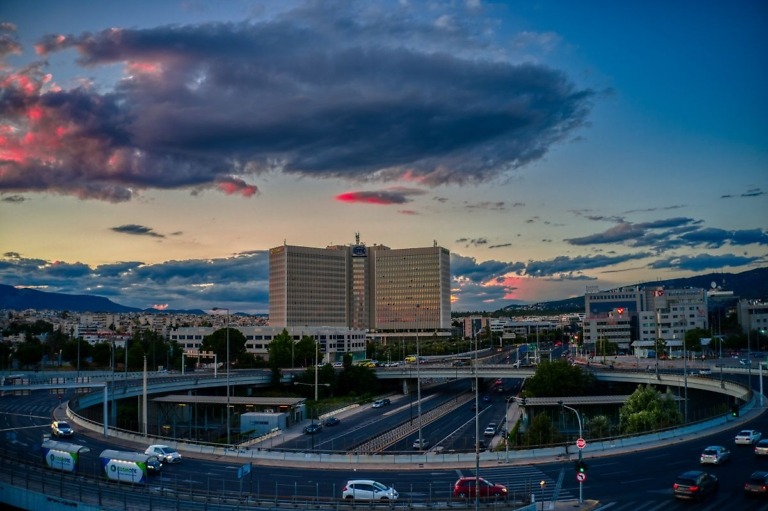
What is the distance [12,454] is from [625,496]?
4457 centimetres

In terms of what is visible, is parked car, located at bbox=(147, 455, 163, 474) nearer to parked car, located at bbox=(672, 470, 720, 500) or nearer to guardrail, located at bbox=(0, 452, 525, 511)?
guardrail, located at bbox=(0, 452, 525, 511)

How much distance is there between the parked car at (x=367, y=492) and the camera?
40781 millimetres

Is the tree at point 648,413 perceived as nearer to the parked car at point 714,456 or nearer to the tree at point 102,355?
the parked car at point 714,456

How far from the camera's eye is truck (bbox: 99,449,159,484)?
44.8 meters

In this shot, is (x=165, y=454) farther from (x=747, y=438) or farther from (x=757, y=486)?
(x=747, y=438)

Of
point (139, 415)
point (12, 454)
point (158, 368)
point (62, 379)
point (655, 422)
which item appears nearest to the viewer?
point (12, 454)

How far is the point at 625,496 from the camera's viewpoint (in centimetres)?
4112

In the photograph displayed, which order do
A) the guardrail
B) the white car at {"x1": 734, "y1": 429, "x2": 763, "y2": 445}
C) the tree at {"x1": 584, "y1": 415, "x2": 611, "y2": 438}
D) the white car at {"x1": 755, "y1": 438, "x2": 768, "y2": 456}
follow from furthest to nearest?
the tree at {"x1": 584, "y1": 415, "x2": 611, "y2": 438} → the white car at {"x1": 734, "y1": 429, "x2": 763, "y2": 445} → the white car at {"x1": 755, "y1": 438, "x2": 768, "y2": 456} → the guardrail

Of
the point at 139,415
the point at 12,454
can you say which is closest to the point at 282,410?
the point at 139,415

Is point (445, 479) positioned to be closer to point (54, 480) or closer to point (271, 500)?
point (271, 500)

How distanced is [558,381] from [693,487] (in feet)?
254

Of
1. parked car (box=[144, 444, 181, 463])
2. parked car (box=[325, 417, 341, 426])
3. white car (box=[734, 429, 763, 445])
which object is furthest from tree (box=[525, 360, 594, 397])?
parked car (box=[144, 444, 181, 463])

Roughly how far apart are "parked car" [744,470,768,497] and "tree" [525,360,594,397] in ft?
246

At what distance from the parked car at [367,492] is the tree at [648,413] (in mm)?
38912
